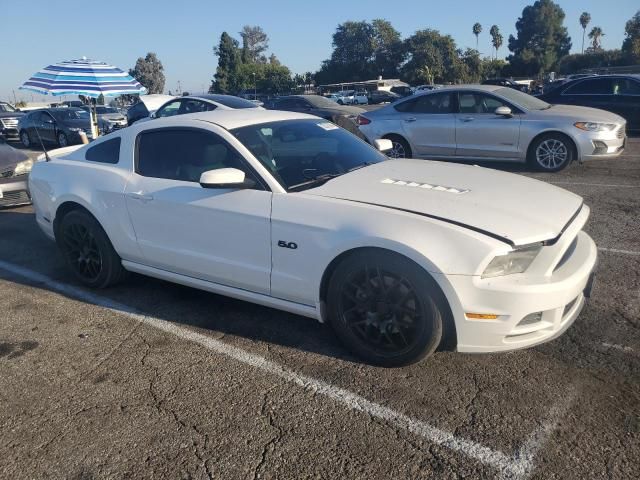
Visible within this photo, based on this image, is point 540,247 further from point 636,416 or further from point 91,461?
point 91,461

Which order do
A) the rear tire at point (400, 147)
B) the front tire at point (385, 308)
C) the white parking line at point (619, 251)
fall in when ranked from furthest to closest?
the rear tire at point (400, 147), the white parking line at point (619, 251), the front tire at point (385, 308)

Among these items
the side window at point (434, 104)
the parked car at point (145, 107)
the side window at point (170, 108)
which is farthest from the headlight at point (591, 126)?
the parked car at point (145, 107)

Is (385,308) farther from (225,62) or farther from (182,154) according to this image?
(225,62)

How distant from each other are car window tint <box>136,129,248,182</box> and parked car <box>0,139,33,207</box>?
4441mm

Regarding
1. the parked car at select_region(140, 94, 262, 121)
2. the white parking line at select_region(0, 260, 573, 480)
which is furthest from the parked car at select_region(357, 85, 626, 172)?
the white parking line at select_region(0, 260, 573, 480)

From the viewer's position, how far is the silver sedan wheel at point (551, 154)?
8.64 meters

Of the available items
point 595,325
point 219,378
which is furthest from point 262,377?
point 595,325

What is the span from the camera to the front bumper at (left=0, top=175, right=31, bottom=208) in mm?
7512

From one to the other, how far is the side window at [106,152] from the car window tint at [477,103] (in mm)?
6557

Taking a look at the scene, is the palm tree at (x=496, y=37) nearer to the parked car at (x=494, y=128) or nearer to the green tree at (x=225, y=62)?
the green tree at (x=225, y=62)

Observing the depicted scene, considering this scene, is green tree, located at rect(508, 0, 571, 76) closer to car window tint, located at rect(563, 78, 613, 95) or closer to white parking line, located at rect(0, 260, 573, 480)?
car window tint, located at rect(563, 78, 613, 95)

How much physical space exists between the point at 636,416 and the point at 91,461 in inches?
104

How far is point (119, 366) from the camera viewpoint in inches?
132

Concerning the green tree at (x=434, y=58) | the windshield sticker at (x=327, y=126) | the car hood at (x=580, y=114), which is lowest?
the car hood at (x=580, y=114)
